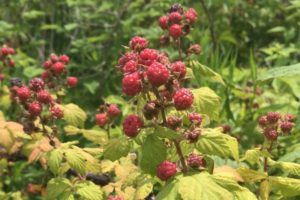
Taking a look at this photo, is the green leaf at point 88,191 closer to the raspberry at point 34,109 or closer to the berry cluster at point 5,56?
the raspberry at point 34,109

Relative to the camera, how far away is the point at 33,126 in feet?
9.70

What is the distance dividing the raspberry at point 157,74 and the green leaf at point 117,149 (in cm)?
33

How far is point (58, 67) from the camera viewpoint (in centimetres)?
344

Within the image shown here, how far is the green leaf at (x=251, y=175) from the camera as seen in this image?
2414 millimetres

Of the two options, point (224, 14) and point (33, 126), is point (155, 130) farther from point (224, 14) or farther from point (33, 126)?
point (224, 14)

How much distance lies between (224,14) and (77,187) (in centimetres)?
516

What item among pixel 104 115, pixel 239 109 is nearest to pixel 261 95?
pixel 239 109

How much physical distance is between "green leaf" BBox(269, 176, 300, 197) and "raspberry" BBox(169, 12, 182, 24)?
1.00 meters

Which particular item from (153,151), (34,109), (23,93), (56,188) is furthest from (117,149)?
(23,93)

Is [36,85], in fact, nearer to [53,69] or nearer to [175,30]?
[53,69]

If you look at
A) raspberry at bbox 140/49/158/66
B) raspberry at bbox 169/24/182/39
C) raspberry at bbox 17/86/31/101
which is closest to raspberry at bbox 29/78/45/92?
raspberry at bbox 17/86/31/101

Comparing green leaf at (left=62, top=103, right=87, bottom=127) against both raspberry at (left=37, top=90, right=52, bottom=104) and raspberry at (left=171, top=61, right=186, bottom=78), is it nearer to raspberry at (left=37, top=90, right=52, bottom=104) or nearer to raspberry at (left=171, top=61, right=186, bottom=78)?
raspberry at (left=37, top=90, right=52, bottom=104)

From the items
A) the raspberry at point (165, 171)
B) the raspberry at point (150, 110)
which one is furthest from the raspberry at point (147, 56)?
the raspberry at point (165, 171)

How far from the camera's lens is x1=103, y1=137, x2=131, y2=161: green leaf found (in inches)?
84.6
